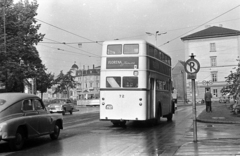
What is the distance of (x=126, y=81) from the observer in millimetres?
16875

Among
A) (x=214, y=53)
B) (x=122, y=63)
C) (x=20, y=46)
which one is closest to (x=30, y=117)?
(x=122, y=63)

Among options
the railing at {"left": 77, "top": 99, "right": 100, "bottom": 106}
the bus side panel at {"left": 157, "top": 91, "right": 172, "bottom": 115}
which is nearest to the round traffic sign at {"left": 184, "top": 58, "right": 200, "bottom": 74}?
the bus side panel at {"left": 157, "top": 91, "right": 172, "bottom": 115}

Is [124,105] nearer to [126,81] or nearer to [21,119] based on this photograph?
[126,81]

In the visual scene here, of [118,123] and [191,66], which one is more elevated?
[191,66]

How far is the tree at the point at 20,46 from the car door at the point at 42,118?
20.7 m

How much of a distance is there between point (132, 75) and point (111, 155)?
8289 mm

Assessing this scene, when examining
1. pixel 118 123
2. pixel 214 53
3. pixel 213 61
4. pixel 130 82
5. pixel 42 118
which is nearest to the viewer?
pixel 42 118

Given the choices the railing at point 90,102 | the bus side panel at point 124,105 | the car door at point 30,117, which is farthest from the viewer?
the railing at point 90,102

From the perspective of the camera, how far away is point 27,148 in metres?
10.3

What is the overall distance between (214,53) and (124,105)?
6660 centimetres

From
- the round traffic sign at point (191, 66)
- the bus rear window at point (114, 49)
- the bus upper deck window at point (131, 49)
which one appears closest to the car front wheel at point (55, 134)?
the round traffic sign at point (191, 66)

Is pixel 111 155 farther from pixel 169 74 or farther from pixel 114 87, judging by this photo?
pixel 169 74

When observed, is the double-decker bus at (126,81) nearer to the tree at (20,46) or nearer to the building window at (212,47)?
the tree at (20,46)

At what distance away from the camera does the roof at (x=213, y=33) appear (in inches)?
3014
